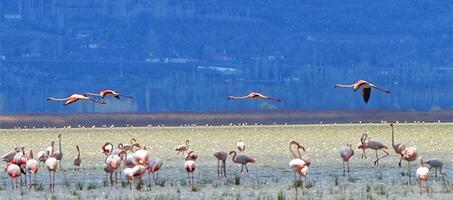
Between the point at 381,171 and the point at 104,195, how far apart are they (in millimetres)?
10249

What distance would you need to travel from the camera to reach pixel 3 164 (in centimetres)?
4653

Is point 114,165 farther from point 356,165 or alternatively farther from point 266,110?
point 266,110

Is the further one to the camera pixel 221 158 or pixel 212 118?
pixel 212 118

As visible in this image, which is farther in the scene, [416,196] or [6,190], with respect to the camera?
[6,190]

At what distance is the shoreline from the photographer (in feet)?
491

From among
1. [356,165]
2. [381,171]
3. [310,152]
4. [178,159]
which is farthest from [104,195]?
[310,152]

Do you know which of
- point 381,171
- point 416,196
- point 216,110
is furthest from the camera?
point 216,110

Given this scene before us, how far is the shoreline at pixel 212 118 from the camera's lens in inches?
5894

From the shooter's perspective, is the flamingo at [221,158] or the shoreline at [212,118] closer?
the flamingo at [221,158]

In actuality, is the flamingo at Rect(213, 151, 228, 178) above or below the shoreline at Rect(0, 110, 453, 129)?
below

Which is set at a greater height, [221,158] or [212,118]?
[212,118]

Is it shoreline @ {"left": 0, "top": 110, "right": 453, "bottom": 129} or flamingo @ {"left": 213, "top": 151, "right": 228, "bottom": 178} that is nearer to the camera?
flamingo @ {"left": 213, "top": 151, "right": 228, "bottom": 178}

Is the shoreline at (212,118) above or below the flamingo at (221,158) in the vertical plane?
above

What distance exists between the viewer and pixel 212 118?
171625 mm
